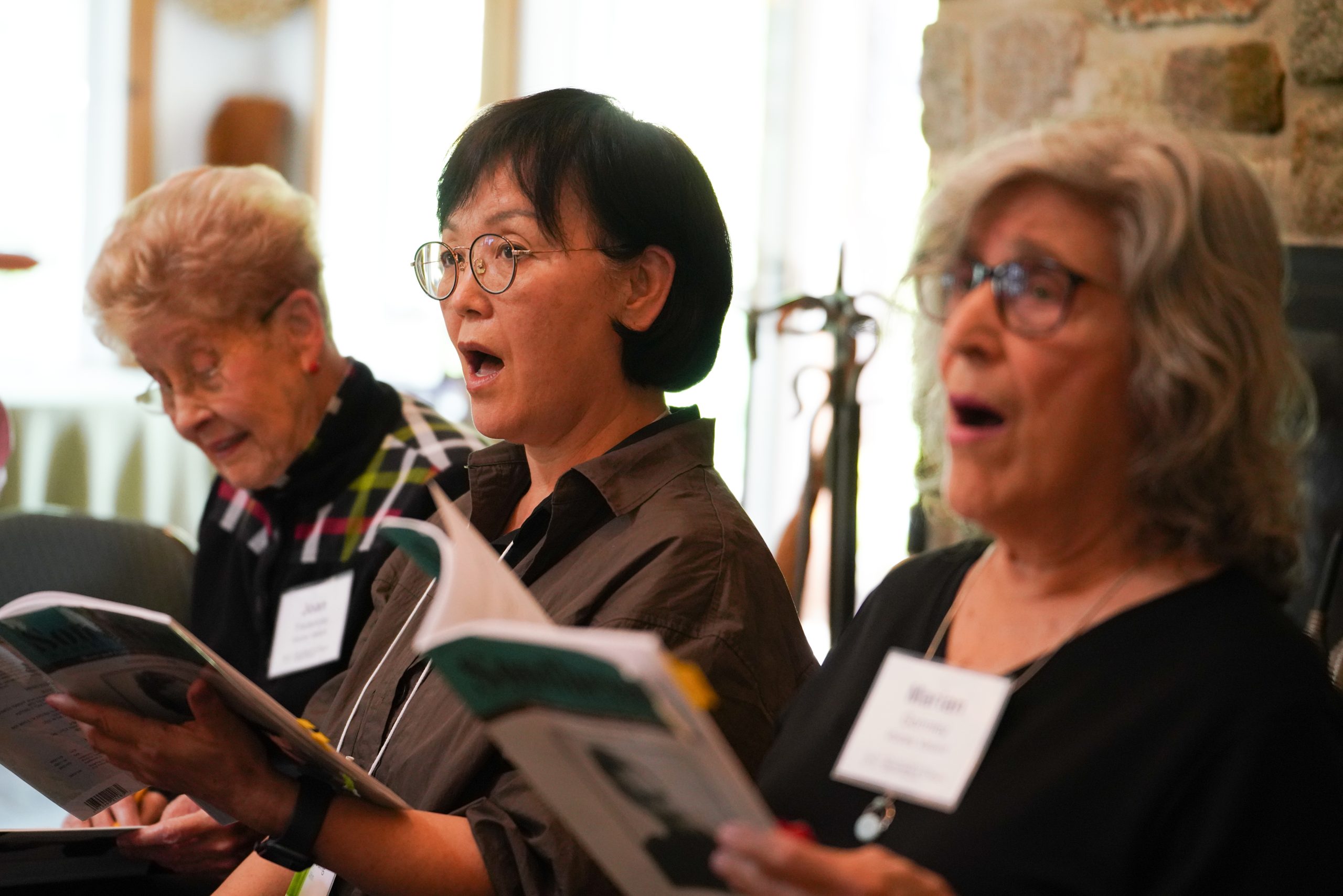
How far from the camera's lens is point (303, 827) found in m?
1.21

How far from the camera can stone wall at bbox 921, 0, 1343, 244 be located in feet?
6.64

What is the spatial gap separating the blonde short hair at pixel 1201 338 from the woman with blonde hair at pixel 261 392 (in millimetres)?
1173

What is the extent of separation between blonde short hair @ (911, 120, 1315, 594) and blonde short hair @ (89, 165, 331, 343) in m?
1.41

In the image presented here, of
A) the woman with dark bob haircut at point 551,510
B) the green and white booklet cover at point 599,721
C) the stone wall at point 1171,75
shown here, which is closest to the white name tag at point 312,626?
the woman with dark bob haircut at point 551,510

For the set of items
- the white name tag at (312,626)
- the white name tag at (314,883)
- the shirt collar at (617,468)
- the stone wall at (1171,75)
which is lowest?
the white name tag at (314,883)

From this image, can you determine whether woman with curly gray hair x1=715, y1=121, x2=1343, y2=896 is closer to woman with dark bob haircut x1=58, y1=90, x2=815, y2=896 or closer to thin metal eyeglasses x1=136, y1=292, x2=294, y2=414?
woman with dark bob haircut x1=58, y1=90, x2=815, y2=896

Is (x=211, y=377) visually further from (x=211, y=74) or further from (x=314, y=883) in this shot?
(x=211, y=74)

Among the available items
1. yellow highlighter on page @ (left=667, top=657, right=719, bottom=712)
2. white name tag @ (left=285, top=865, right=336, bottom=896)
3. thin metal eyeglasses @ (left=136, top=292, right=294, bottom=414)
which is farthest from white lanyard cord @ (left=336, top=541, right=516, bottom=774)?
Answer: yellow highlighter on page @ (left=667, top=657, right=719, bottom=712)

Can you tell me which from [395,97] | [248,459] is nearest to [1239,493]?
[248,459]

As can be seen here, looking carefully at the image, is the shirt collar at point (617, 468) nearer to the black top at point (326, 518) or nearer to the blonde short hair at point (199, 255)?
the black top at point (326, 518)

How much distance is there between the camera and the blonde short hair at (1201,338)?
0.98 m

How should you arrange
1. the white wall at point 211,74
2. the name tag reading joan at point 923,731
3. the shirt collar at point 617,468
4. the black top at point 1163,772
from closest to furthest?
1. the black top at point 1163,772
2. the name tag reading joan at point 923,731
3. the shirt collar at point 617,468
4. the white wall at point 211,74

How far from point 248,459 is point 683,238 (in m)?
0.92

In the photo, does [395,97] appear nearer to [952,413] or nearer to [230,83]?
[230,83]
